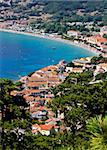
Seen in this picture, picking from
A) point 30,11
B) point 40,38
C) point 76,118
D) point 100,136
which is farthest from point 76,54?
point 100,136

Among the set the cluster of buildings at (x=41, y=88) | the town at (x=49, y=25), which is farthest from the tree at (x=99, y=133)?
the town at (x=49, y=25)

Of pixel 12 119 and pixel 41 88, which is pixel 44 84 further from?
pixel 12 119

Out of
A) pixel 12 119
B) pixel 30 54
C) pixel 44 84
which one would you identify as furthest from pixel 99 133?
pixel 30 54

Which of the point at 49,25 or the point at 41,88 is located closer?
the point at 41,88

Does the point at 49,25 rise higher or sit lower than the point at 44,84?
lower

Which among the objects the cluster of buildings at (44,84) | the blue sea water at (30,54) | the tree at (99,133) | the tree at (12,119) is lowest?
the blue sea water at (30,54)

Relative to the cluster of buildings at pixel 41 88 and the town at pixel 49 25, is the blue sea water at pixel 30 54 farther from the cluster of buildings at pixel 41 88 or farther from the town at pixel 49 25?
the cluster of buildings at pixel 41 88

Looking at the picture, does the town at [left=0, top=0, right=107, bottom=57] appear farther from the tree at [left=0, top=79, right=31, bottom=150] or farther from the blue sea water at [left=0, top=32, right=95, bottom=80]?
the tree at [left=0, top=79, right=31, bottom=150]

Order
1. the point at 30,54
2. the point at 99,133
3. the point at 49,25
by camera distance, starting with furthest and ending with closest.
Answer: the point at 49,25 → the point at 30,54 → the point at 99,133

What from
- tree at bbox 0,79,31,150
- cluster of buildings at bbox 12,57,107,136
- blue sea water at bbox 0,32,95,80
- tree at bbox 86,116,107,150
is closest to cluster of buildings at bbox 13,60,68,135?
cluster of buildings at bbox 12,57,107,136
